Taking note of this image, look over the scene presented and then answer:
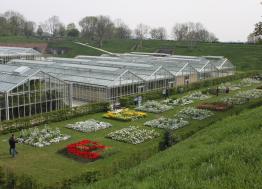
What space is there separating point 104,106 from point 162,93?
966 centimetres

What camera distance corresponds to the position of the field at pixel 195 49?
8326 cm

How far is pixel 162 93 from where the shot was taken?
43.2m

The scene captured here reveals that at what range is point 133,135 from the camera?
87.3ft

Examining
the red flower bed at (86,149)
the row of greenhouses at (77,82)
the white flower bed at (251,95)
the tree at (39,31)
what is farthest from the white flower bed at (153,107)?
the tree at (39,31)

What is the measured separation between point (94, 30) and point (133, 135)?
10623 cm

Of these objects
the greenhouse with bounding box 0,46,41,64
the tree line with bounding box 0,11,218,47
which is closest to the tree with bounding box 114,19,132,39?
the tree line with bounding box 0,11,218,47

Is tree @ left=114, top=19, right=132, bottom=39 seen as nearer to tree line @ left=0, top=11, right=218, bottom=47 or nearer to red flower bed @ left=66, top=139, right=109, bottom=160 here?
tree line @ left=0, top=11, right=218, bottom=47

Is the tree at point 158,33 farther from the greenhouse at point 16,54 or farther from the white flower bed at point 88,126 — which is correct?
the white flower bed at point 88,126

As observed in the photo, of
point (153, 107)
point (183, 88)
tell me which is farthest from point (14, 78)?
point (183, 88)

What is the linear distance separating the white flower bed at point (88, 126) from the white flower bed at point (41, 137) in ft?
6.75

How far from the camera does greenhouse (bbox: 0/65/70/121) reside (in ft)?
99.8

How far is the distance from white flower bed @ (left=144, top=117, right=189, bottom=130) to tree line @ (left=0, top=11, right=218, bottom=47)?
8569 cm

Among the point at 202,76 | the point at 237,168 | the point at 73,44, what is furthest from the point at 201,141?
the point at 73,44

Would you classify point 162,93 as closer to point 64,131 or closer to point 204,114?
point 204,114
